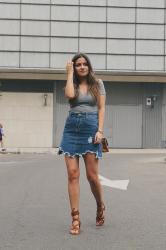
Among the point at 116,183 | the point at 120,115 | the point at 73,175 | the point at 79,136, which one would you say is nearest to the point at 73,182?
the point at 73,175

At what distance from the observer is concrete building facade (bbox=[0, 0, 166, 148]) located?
35.7m

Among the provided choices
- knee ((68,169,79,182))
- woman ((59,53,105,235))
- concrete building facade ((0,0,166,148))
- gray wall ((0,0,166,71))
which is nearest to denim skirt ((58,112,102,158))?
woman ((59,53,105,235))

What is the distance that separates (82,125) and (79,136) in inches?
4.6

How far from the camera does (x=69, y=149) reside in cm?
666

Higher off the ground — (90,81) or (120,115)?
(120,115)

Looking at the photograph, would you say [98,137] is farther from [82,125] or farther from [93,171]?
[93,171]

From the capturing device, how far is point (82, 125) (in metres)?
6.68

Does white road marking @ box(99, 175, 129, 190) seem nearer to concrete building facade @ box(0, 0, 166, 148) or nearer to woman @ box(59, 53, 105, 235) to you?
woman @ box(59, 53, 105, 235)

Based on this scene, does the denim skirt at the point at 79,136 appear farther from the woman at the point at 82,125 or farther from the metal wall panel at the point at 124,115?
the metal wall panel at the point at 124,115

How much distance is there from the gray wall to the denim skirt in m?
29.2

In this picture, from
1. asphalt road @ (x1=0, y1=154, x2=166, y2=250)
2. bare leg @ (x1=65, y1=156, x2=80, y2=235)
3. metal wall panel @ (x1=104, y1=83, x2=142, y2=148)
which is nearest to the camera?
asphalt road @ (x1=0, y1=154, x2=166, y2=250)

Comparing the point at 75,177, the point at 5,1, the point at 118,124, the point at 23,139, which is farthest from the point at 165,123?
the point at 75,177

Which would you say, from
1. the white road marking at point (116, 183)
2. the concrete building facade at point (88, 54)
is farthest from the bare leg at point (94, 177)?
the concrete building facade at point (88, 54)

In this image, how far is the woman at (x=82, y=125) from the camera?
21.8ft
